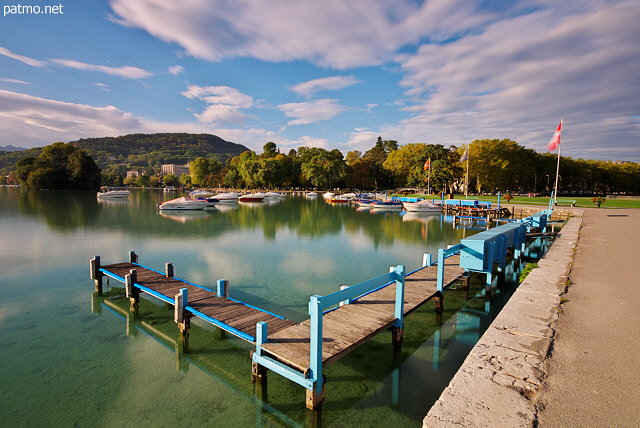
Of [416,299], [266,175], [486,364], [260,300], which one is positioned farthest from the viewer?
[266,175]

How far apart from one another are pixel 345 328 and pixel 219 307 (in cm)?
330

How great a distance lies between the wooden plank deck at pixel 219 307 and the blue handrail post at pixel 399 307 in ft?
7.38

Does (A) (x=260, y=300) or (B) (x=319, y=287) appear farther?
(B) (x=319, y=287)

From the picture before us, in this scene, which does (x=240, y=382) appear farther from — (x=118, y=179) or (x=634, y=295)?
(x=118, y=179)

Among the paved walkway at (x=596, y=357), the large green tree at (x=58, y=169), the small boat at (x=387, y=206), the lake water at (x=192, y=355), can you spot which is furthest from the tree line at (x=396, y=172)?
the paved walkway at (x=596, y=357)

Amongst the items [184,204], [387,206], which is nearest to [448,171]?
[387,206]

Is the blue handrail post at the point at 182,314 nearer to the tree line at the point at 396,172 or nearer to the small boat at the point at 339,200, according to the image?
the small boat at the point at 339,200

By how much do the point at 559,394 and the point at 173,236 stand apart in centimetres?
2422

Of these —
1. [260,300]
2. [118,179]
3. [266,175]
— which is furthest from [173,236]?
[118,179]

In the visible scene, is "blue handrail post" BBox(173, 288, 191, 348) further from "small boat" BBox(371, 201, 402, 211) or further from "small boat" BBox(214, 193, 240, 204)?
"small boat" BBox(214, 193, 240, 204)

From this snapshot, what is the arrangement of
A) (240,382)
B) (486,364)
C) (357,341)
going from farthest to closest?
(240,382)
(357,341)
(486,364)

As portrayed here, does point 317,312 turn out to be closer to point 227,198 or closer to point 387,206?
point 387,206

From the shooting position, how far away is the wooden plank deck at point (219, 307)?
690 centimetres

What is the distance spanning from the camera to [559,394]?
3904 millimetres
